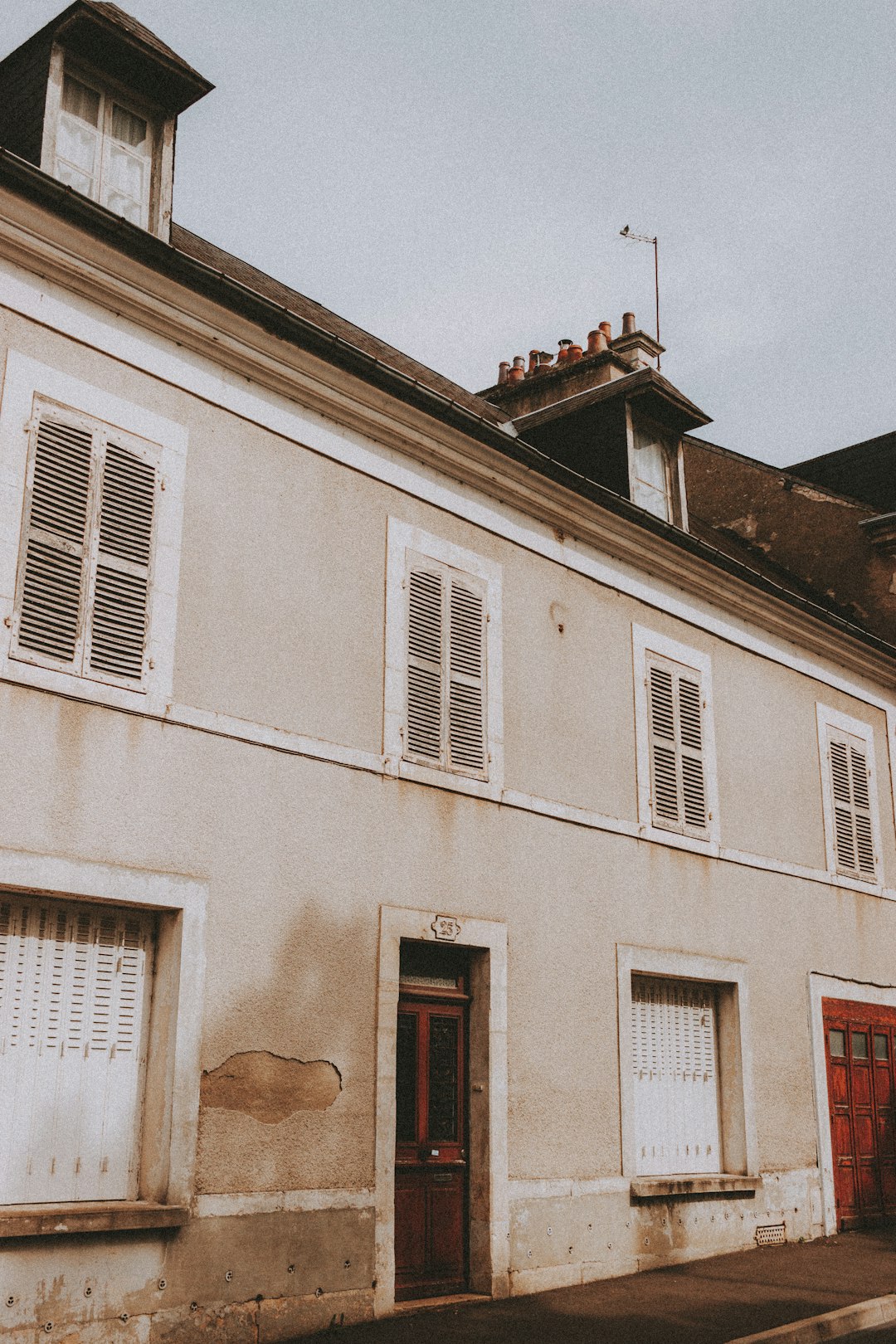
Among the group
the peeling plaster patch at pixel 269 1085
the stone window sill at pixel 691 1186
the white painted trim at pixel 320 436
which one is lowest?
the stone window sill at pixel 691 1186

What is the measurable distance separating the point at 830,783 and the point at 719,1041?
9.74 ft

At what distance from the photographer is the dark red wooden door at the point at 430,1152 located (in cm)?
780

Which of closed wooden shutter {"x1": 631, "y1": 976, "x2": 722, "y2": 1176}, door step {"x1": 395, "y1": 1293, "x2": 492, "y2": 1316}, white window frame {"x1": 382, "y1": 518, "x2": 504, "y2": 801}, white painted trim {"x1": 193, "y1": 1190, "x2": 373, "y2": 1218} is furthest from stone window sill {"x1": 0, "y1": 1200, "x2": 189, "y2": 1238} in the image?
closed wooden shutter {"x1": 631, "y1": 976, "x2": 722, "y2": 1176}

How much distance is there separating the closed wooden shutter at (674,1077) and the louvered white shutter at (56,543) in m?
5.27

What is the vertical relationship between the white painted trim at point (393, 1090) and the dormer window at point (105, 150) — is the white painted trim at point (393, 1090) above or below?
below

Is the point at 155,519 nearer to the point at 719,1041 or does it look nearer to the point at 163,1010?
the point at 163,1010

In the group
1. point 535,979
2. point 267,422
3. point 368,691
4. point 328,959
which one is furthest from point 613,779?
point 267,422

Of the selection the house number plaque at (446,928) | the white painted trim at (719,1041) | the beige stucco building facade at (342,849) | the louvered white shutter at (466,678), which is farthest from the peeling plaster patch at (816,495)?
the house number plaque at (446,928)

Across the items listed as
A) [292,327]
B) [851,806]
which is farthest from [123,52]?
[851,806]

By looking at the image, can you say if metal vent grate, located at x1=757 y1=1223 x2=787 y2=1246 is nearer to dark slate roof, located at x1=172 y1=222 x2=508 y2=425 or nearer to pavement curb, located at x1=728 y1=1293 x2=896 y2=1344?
pavement curb, located at x1=728 y1=1293 x2=896 y2=1344

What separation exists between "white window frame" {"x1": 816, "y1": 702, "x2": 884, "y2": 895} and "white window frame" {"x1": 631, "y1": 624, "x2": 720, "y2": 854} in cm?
185

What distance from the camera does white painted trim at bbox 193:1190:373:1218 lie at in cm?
659

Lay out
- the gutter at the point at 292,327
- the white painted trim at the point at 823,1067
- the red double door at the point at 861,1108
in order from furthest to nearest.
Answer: the red double door at the point at 861,1108 < the white painted trim at the point at 823,1067 < the gutter at the point at 292,327

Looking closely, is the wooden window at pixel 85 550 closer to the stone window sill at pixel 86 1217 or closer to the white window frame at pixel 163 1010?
the white window frame at pixel 163 1010
